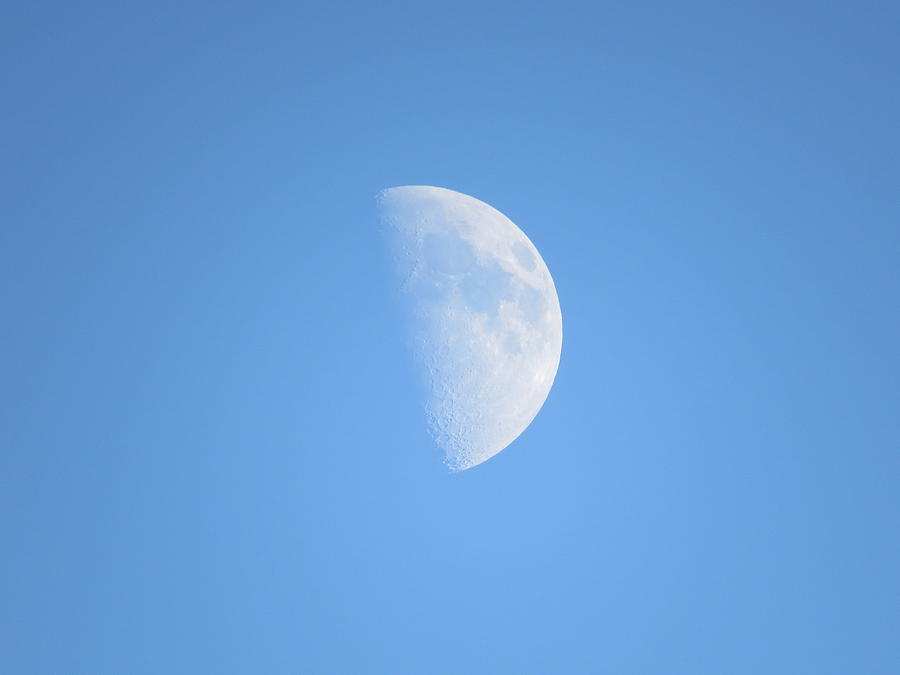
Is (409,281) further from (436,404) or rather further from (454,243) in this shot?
→ (436,404)

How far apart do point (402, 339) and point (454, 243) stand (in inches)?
55.2

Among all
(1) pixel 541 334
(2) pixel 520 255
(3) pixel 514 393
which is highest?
(2) pixel 520 255

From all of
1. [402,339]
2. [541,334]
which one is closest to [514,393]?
[541,334]

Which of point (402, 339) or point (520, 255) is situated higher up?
point (520, 255)

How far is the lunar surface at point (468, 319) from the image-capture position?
31.0ft

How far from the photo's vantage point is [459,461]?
9.76 metres

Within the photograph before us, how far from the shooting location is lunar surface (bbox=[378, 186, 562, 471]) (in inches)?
372

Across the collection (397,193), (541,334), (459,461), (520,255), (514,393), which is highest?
(397,193)

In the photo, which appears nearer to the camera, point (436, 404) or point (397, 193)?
point (436, 404)

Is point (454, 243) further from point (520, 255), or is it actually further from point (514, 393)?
point (514, 393)

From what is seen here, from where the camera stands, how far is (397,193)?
1039 cm

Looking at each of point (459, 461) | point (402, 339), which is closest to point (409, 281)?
point (402, 339)

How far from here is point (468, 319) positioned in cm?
940

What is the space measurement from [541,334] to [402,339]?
1943mm
